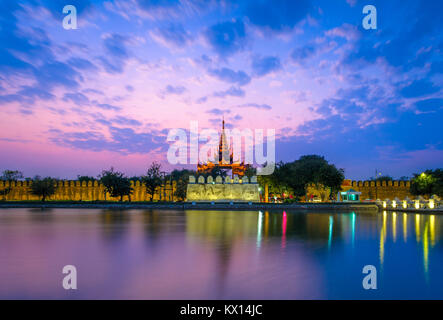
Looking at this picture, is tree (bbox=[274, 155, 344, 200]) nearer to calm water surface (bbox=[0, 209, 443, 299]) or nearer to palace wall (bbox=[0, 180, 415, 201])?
palace wall (bbox=[0, 180, 415, 201])

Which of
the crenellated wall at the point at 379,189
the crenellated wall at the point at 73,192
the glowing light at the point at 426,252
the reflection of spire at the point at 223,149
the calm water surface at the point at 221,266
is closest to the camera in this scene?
the calm water surface at the point at 221,266

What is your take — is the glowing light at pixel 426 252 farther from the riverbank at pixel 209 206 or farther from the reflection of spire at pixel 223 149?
the reflection of spire at pixel 223 149

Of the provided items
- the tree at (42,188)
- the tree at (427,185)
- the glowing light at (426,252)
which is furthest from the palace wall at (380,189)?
the tree at (42,188)

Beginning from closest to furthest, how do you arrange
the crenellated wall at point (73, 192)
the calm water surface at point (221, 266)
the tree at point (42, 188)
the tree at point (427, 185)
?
1. the calm water surface at point (221, 266)
2. the tree at point (427, 185)
3. the tree at point (42, 188)
4. the crenellated wall at point (73, 192)

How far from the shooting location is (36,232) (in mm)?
13633

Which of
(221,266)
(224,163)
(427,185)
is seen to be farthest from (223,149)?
(221,266)

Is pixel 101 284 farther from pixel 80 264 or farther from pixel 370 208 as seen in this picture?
pixel 370 208

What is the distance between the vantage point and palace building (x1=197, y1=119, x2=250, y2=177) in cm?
4959

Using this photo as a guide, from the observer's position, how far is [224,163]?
50719 millimetres

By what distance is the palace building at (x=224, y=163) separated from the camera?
49.6m

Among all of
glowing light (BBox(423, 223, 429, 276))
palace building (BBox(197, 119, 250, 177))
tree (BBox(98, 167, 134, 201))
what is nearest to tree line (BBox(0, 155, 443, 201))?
tree (BBox(98, 167, 134, 201))

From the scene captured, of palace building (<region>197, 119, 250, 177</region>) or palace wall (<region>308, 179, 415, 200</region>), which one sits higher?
palace building (<region>197, 119, 250, 177</region>)
